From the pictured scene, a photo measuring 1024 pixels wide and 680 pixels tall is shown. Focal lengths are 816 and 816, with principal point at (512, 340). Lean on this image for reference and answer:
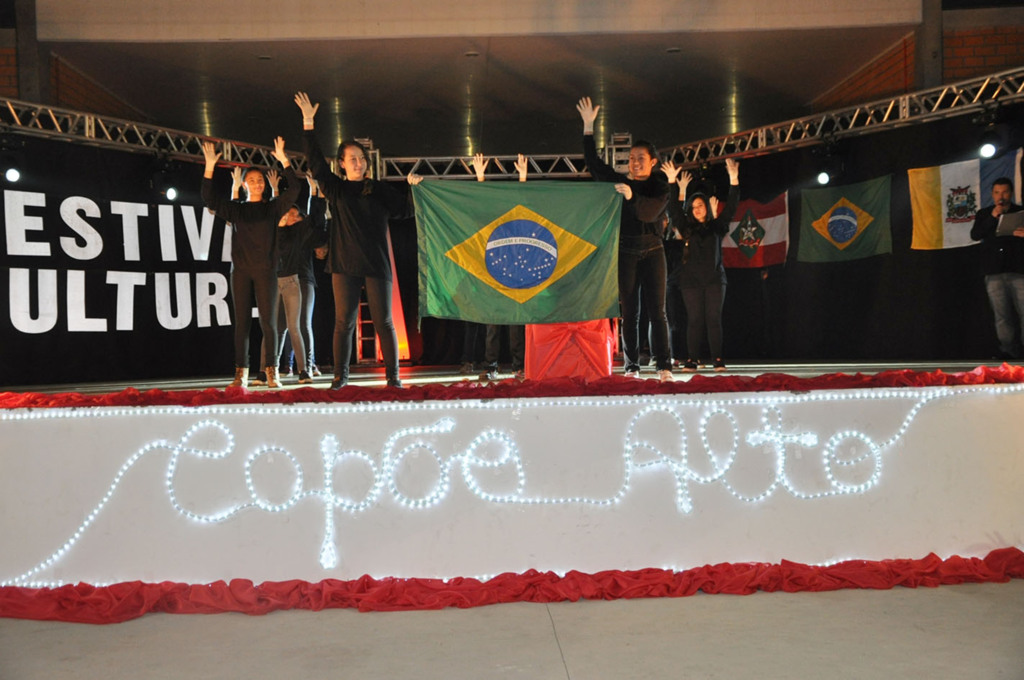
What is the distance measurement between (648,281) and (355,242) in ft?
6.28

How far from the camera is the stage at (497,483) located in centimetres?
321

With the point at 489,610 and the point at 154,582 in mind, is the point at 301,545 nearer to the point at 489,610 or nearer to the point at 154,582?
the point at 154,582

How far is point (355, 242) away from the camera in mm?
4711

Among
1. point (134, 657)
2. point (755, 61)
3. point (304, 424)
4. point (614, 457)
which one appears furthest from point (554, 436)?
point (755, 61)

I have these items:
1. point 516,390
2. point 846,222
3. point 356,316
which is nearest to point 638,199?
point 356,316

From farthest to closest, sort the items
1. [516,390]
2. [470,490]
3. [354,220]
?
[354,220]
[516,390]
[470,490]

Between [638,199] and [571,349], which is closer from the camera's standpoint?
[638,199]

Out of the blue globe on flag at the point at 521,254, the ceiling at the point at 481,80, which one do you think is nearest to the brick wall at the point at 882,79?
the ceiling at the point at 481,80

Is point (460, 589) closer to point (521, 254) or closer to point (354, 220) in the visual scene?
point (521, 254)

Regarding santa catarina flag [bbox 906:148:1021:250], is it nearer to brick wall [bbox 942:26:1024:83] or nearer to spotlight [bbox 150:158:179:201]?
brick wall [bbox 942:26:1024:83]

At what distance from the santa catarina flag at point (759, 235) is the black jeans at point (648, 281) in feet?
20.9

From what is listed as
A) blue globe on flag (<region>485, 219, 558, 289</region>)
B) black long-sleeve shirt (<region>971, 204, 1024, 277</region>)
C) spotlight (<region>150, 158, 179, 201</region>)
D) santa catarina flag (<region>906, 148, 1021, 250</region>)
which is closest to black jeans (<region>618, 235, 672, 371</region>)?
blue globe on flag (<region>485, 219, 558, 289</region>)

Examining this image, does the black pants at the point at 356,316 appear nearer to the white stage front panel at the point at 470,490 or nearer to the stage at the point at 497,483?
the stage at the point at 497,483

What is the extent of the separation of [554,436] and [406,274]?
950 centimetres
